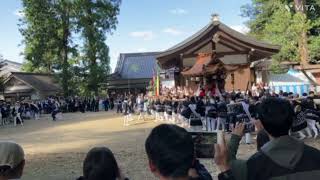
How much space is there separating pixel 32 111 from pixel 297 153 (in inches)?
1473

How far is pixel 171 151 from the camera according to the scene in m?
2.33

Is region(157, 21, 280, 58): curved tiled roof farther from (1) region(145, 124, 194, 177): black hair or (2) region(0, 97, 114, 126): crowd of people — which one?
(1) region(145, 124, 194, 177): black hair

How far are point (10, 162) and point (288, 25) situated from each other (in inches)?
923

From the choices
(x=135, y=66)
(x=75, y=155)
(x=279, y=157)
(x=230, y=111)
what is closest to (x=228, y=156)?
(x=279, y=157)

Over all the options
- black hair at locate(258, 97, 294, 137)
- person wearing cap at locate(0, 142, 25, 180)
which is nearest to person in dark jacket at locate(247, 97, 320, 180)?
black hair at locate(258, 97, 294, 137)

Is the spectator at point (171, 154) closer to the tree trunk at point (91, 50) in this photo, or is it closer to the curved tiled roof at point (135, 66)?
the tree trunk at point (91, 50)

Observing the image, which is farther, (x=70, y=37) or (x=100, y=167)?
(x=70, y=37)

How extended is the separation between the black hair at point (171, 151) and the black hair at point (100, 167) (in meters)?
0.89

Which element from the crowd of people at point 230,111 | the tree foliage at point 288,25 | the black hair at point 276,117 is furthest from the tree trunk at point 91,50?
the black hair at point 276,117

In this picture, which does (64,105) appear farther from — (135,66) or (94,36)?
(135,66)

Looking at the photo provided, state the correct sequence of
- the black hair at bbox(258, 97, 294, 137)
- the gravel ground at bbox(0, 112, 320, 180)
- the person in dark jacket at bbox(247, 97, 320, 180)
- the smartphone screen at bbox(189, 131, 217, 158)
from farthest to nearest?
1. the gravel ground at bbox(0, 112, 320, 180)
2. the smartphone screen at bbox(189, 131, 217, 158)
3. the black hair at bbox(258, 97, 294, 137)
4. the person in dark jacket at bbox(247, 97, 320, 180)

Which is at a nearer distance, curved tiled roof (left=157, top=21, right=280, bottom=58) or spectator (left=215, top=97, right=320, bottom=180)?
spectator (left=215, top=97, right=320, bottom=180)

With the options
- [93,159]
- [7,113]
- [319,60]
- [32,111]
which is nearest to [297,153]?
[93,159]

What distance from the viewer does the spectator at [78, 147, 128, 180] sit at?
10.6ft
